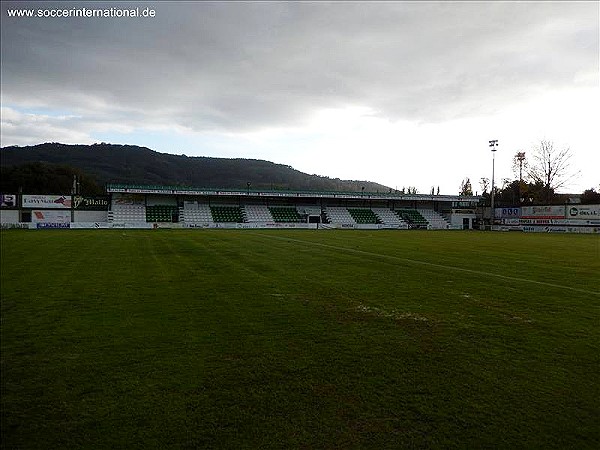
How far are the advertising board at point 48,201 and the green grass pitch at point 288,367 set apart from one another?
35.0 m

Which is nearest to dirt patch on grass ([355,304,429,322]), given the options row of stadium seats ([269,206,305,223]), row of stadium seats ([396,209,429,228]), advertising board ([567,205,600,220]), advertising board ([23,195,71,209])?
advertising board ([23,195,71,209])

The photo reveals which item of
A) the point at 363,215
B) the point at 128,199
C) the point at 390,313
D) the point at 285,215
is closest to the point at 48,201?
the point at 128,199

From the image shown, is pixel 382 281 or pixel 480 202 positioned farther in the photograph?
pixel 480 202

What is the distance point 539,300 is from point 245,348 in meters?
5.74

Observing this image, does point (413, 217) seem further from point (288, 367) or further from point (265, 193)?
point (288, 367)

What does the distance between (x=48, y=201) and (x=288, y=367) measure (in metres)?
42.4

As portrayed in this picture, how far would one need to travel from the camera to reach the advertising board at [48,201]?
125 ft

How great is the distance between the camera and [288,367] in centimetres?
418

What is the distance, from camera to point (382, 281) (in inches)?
386

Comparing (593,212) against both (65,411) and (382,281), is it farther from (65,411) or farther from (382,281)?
(65,411)

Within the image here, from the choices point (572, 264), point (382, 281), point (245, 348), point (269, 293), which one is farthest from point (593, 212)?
point (245, 348)

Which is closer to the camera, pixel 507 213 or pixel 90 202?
pixel 90 202

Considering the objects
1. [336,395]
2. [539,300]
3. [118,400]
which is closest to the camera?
[118,400]

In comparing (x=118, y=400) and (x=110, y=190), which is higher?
(x=110, y=190)
